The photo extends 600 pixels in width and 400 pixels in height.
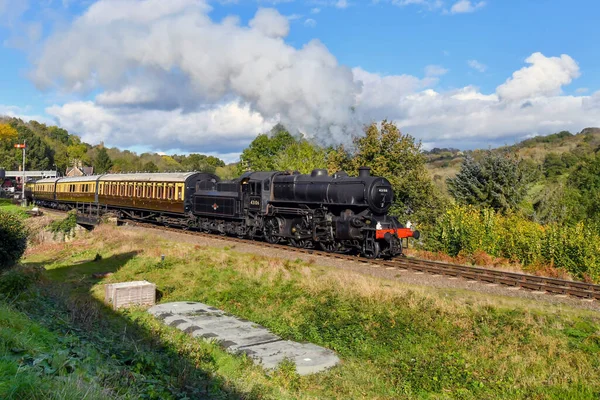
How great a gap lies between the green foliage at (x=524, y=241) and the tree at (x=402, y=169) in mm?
5839

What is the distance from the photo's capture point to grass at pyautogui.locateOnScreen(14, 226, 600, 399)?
9953mm

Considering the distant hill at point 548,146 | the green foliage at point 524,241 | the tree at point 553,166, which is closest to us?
the green foliage at point 524,241

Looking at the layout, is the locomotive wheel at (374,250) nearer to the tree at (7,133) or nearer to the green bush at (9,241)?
the green bush at (9,241)

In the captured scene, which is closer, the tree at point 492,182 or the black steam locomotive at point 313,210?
the black steam locomotive at point 313,210

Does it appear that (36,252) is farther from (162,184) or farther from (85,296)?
(85,296)

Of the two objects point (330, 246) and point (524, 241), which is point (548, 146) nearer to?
point (524, 241)

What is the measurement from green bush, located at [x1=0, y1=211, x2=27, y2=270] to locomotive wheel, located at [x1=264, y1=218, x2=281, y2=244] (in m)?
11.9

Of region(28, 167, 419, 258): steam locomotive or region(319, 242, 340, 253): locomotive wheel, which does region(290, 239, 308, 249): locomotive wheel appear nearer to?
region(28, 167, 419, 258): steam locomotive

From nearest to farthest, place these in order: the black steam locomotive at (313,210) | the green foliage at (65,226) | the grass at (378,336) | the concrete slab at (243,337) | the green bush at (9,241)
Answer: the grass at (378,336) < the concrete slab at (243,337) < the green bush at (9,241) < the black steam locomotive at (313,210) < the green foliage at (65,226)

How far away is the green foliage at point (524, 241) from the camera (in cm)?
1836

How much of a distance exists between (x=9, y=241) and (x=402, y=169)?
2330 centimetres

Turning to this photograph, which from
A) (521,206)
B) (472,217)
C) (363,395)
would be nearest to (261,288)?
(363,395)

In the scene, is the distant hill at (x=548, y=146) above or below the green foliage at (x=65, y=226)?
above

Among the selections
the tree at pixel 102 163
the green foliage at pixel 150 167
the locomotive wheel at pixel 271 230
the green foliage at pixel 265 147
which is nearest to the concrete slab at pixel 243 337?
the locomotive wheel at pixel 271 230
